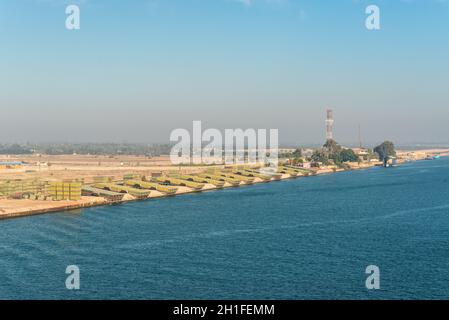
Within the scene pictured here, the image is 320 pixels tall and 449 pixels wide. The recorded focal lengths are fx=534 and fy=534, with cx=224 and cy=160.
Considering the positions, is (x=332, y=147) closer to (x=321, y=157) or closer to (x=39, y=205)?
(x=321, y=157)

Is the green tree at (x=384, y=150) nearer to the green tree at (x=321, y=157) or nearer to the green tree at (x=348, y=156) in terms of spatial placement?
the green tree at (x=348, y=156)

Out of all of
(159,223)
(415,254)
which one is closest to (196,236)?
(159,223)

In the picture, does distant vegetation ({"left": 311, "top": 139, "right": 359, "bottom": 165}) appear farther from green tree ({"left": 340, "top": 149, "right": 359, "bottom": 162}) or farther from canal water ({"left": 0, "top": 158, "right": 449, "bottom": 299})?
canal water ({"left": 0, "top": 158, "right": 449, "bottom": 299})

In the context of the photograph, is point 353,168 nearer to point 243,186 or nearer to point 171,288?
point 243,186

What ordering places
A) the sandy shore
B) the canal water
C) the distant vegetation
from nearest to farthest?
the canal water, the sandy shore, the distant vegetation

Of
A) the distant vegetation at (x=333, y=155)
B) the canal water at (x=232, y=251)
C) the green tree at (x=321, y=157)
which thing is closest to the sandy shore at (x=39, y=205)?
the canal water at (x=232, y=251)

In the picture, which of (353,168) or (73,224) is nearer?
(73,224)

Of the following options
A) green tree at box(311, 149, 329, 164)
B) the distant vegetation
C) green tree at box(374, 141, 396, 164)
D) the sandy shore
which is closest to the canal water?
the sandy shore

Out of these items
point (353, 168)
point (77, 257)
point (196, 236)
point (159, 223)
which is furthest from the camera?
point (353, 168)
